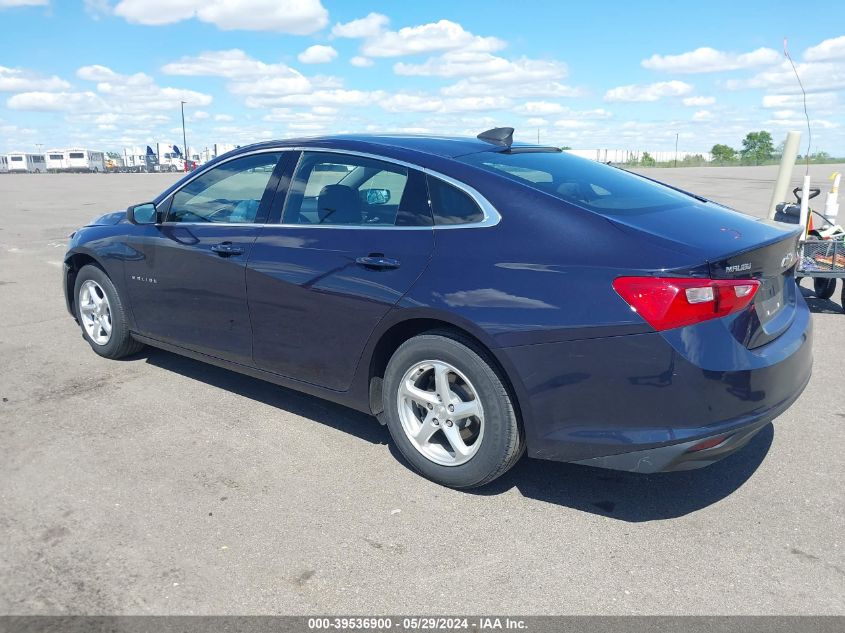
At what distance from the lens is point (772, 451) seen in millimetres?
4047

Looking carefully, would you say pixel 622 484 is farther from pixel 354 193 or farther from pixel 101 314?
pixel 101 314

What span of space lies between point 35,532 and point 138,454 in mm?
842

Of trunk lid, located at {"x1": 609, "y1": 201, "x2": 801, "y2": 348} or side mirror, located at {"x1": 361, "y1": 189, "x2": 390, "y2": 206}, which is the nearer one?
trunk lid, located at {"x1": 609, "y1": 201, "x2": 801, "y2": 348}

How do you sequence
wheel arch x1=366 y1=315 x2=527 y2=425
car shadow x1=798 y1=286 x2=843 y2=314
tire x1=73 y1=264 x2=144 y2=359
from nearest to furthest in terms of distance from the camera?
wheel arch x1=366 y1=315 x2=527 y2=425
tire x1=73 y1=264 x2=144 y2=359
car shadow x1=798 y1=286 x2=843 y2=314

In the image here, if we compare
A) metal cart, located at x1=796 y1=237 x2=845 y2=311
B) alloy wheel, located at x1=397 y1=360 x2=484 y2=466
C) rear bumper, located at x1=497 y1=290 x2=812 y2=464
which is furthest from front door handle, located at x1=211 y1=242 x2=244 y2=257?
metal cart, located at x1=796 y1=237 x2=845 y2=311

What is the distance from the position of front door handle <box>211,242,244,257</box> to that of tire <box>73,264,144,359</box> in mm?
1330

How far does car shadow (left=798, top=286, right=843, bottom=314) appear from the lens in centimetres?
750

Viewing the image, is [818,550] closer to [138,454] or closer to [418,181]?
[418,181]

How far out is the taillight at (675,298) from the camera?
288cm

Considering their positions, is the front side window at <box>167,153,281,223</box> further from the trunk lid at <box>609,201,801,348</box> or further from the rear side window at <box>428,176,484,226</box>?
the trunk lid at <box>609,201,801,348</box>

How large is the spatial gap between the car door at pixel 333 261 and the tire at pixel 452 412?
0.95ft

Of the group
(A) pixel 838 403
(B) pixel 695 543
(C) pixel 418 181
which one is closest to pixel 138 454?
(C) pixel 418 181

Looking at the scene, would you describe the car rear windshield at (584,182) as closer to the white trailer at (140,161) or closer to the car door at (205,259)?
the car door at (205,259)

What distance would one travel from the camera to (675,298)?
2885mm
